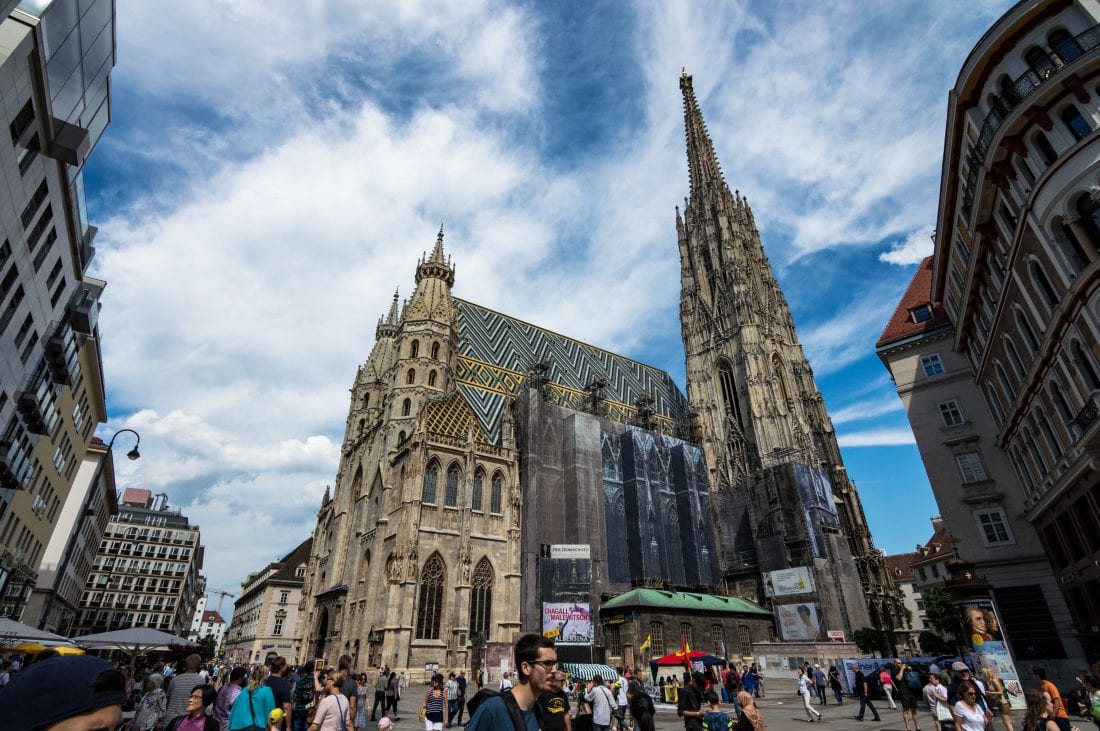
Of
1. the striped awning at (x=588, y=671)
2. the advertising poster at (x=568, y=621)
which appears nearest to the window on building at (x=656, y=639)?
the advertising poster at (x=568, y=621)

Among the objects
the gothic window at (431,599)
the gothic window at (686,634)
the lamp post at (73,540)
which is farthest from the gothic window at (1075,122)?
the lamp post at (73,540)

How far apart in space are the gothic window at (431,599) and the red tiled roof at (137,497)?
262ft

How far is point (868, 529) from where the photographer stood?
42094 millimetres

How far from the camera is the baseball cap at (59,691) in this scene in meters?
1.70

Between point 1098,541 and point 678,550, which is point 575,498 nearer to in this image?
point 678,550

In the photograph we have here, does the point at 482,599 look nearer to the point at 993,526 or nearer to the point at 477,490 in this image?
the point at 477,490

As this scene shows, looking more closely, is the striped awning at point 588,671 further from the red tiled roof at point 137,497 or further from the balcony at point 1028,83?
the red tiled roof at point 137,497

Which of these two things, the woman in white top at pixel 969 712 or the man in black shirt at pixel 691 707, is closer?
the woman in white top at pixel 969 712

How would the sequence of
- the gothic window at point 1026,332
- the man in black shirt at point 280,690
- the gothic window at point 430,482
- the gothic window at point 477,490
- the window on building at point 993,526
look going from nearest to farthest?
the man in black shirt at point 280,690 → the gothic window at point 1026,332 → the window on building at point 993,526 → the gothic window at point 430,482 → the gothic window at point 477,490

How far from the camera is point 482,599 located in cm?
3197

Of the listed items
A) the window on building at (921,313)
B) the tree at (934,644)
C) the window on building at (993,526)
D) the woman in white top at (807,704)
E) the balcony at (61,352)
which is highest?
the window on building at (921,313)

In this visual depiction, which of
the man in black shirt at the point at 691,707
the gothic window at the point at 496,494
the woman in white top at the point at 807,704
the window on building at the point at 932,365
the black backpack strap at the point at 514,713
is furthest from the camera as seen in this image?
the gothic window at the point at 496,494

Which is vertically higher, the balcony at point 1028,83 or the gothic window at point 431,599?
the balcony at point 1028,83

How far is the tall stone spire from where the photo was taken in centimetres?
6155
